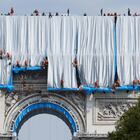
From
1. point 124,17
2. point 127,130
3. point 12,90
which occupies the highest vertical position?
point 124,17

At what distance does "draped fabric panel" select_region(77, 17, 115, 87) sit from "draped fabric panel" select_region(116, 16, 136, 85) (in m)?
0.48

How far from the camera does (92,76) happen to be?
75000mm

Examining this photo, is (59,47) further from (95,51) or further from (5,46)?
(5,46)

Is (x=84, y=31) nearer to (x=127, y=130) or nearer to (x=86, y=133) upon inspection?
(x=86, y=133)

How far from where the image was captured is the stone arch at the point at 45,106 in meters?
74.8

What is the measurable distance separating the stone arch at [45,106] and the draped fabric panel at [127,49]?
370 centimetres

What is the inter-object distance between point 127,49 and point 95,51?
208 cm

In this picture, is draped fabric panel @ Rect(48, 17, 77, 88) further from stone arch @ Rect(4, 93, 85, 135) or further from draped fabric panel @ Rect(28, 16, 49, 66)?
stone arch @ Rect(4, 93, 85, 135)

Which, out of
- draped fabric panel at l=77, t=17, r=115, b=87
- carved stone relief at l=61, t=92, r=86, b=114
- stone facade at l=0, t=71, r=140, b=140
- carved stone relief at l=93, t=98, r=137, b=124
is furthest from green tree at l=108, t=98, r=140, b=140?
draped fabric panel at l=77, t=17, r=115, b=87

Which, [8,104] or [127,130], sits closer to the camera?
[127,130]

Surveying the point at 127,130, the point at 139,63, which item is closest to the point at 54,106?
the point at 139,63

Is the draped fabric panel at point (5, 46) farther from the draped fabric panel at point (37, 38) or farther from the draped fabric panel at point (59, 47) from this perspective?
the draped fabric panel at point (37, 38)

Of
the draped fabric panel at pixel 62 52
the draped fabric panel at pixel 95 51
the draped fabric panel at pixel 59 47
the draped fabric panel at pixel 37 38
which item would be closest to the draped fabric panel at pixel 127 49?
the draped fabric panel at pixel 95 51

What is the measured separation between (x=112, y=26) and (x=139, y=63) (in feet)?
9.85
